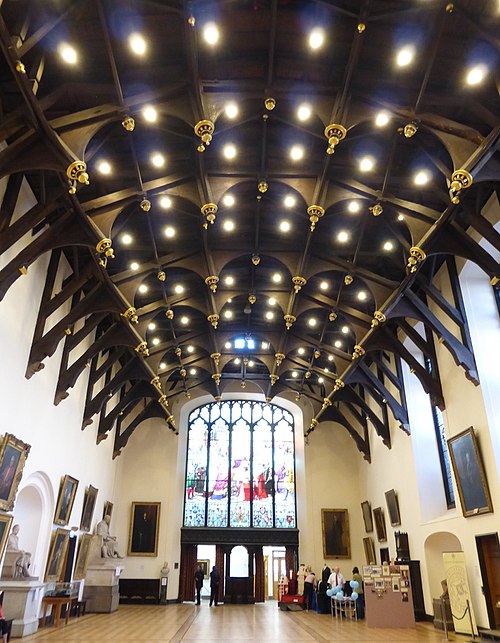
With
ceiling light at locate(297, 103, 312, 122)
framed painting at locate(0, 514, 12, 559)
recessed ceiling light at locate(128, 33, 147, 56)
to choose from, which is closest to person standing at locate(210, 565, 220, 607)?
framed painting at locate(0, 514, 12, 559)

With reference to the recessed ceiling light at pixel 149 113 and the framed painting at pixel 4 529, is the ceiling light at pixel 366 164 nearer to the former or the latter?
the recessed ceiling light at pixel 149 113

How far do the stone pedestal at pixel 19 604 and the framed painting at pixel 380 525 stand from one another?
41.0 ft

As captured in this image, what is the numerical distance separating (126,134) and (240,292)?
6.60 meters

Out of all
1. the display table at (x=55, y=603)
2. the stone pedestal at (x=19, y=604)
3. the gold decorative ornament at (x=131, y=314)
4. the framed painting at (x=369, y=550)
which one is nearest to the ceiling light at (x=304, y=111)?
the gold decorative ornament at (x=131, y=314)

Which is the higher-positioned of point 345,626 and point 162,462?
point 162,462

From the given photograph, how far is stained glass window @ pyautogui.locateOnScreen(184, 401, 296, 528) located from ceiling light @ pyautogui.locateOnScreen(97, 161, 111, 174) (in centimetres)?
1641

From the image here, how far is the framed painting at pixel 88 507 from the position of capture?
17.0m

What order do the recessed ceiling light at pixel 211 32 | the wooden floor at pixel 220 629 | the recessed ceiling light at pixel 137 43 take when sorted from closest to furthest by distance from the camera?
the recessed ceiling light at pixel 211 32 < the recessed ceiling light at pixel 137 43 < the wooden floor at pixel 220 629

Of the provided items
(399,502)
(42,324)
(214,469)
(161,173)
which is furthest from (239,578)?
(161,173)

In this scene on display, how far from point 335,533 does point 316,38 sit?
2023 centimetres

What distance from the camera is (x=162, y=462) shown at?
76.0 ft

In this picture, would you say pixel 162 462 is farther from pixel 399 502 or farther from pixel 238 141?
pixel 238 141

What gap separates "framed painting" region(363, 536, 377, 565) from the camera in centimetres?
2017

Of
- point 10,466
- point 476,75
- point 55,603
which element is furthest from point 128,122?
point 55,603
